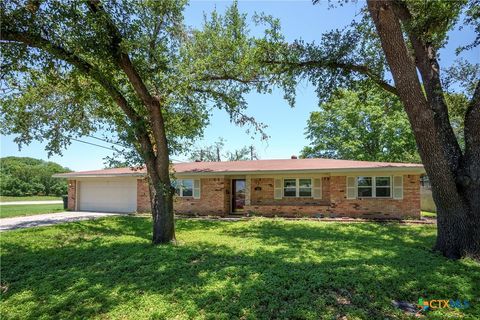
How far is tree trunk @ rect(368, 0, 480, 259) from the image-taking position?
21.0 feet

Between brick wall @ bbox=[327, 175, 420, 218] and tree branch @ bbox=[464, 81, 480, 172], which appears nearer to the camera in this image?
tree branch @ bbox=[464, 81, 480, 172]

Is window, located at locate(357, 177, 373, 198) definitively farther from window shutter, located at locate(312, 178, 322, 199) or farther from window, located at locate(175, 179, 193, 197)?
window, located at locate(175, 179, 193, 197)

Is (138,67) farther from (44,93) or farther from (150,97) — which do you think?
(44,93)

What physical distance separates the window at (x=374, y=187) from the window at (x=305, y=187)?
95.5 inches

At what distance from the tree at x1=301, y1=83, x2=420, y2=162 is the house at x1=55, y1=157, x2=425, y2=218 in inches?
416

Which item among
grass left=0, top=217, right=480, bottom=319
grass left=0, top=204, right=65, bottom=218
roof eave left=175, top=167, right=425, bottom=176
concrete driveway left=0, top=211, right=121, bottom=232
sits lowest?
grass left=0, top=204, right=65, bottom=218

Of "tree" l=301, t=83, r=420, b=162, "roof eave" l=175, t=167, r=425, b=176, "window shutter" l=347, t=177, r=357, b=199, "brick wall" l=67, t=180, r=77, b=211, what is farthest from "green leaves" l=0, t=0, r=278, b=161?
"tree" l=301, t=83, r=420, b=162

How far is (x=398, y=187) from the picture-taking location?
1443 cm

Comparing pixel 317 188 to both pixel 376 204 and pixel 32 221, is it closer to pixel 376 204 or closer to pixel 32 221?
pixel 376 204

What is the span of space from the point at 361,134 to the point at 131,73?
23800 millimetres

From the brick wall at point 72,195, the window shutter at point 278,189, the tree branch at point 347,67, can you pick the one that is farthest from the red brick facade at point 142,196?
the tree branch at point 347,67

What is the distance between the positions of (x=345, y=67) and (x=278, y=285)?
6.67m

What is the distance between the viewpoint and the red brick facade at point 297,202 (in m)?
14.4

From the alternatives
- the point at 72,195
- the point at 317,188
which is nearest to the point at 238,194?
the point at 317,188
